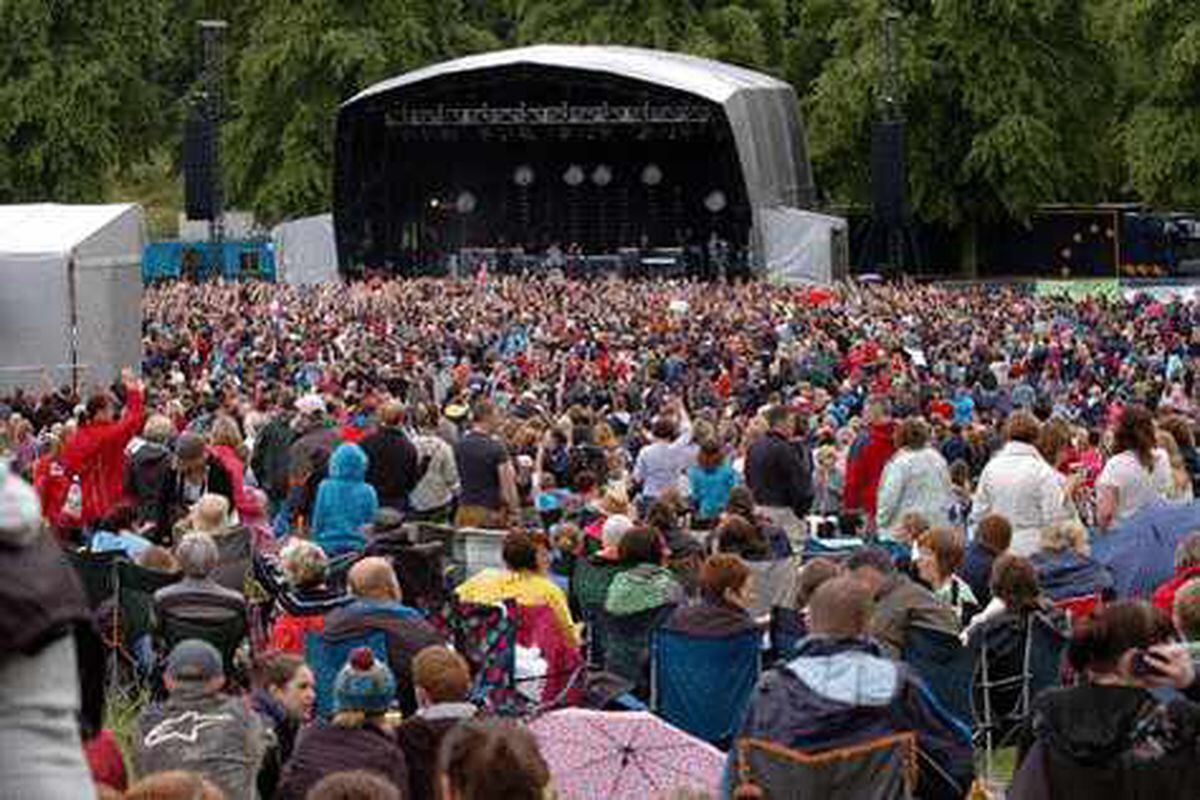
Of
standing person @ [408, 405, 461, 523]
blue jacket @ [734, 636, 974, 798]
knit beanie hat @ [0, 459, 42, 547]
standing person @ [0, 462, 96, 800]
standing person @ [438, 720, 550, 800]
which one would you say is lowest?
standing person @ [408, 405, 461, 523]

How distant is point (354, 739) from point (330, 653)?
5.67ft

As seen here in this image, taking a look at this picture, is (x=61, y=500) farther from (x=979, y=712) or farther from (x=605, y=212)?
(x=605, y=212)

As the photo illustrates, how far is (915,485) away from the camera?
13797 mm

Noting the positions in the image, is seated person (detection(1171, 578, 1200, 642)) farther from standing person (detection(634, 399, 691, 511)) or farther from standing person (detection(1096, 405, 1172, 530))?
standing person (detection(634, 399, 691, 511))

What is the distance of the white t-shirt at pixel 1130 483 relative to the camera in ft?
40.2

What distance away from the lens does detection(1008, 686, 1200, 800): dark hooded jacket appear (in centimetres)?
599

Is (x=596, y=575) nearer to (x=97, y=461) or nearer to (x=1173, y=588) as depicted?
(x=1173, y=588)

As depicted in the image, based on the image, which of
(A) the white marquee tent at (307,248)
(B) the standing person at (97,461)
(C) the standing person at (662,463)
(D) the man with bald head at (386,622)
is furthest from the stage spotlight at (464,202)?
(D) the man with bald head at (386,622)

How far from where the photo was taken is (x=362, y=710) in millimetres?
7426

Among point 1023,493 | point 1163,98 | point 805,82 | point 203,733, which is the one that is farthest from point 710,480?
point 805,82

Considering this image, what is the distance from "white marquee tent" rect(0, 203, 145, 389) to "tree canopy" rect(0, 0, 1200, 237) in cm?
3127

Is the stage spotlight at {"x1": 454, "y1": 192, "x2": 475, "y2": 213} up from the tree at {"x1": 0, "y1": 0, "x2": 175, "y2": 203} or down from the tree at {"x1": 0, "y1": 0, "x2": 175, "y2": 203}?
down

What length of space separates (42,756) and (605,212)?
52625 millimetres

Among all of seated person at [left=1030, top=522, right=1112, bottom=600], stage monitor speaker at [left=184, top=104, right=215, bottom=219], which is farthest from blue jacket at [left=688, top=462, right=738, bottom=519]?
stage monitor speaker at [left=184, top=104, right=215, bottom=219]
